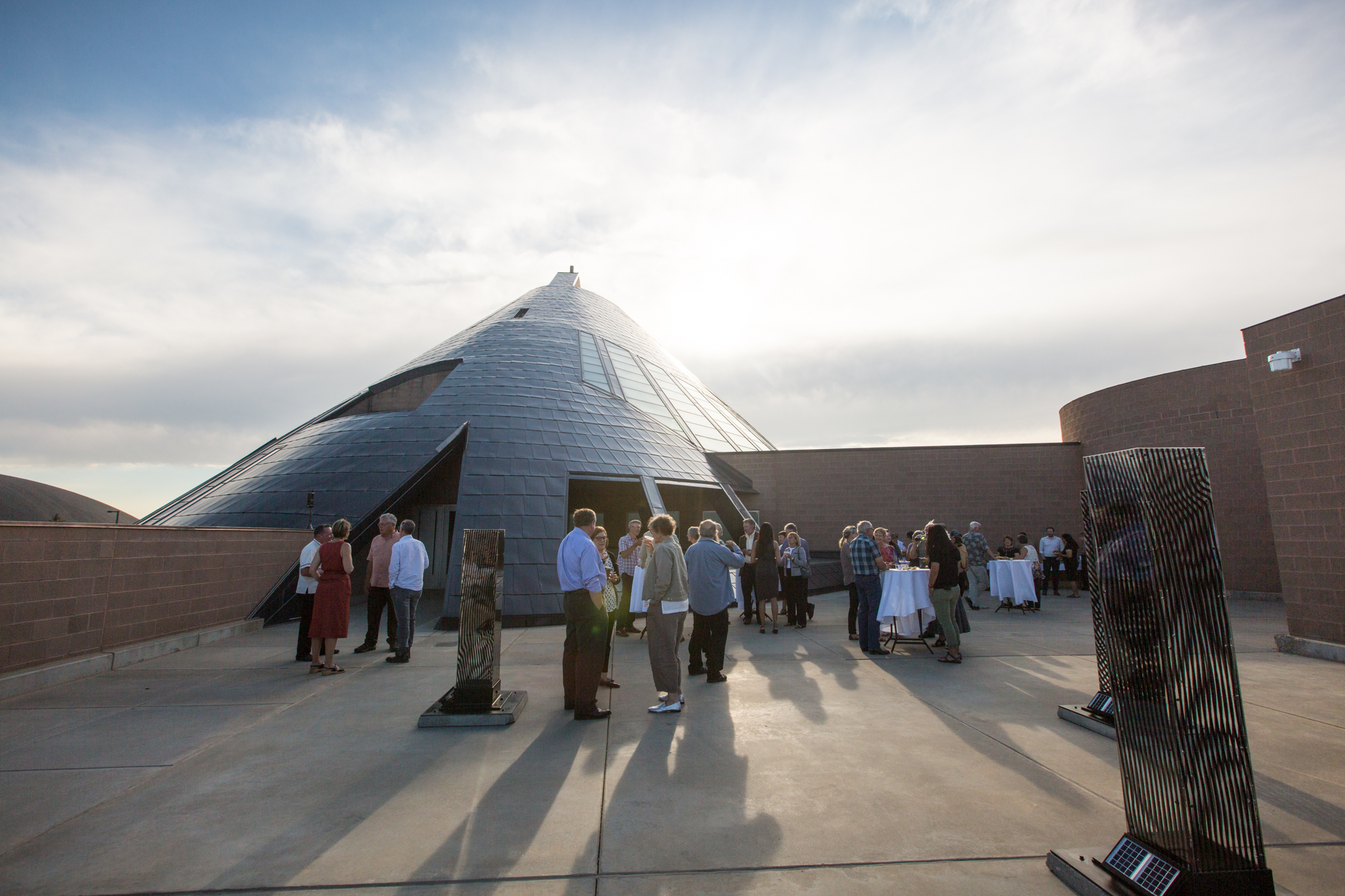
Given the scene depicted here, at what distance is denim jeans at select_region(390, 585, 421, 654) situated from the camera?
26.1 ft

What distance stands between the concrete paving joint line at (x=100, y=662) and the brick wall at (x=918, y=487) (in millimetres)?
14192

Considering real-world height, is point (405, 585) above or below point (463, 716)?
above

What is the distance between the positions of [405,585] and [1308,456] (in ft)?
39.2

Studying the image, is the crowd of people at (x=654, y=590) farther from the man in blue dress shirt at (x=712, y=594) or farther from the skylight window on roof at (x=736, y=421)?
the skylight window on roof at (x=736, y=421)

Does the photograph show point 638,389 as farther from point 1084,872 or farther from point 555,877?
point 1084,872

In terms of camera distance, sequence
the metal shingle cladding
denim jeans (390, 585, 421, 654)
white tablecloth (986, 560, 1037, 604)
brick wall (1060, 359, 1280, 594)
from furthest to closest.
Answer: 1. brick wall (1060, 359, 1280, 594)
2. white tablecloth (986, 560, 1037, 604)
3. the metal shingle cladding
4. denim jeans (390, 585, 421, 654)

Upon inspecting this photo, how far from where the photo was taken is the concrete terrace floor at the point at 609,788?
296 cm

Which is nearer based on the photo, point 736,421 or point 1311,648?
point 1311,648

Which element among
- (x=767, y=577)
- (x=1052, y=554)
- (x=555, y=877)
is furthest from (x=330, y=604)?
(x=1052, y=554)

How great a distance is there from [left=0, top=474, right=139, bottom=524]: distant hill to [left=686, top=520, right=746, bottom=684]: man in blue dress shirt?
2237 cm

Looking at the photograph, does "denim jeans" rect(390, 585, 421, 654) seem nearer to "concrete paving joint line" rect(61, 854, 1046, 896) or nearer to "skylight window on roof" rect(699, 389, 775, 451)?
"concrete paving joint line" rect(61, 854, 1046, 896)

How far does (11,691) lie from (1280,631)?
664 inches

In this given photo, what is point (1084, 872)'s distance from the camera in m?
2.74

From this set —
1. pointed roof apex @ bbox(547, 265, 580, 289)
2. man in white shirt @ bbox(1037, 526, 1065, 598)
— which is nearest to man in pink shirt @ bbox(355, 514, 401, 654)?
man in white shirt @ bbox(1037, 526, 1065, 598)
